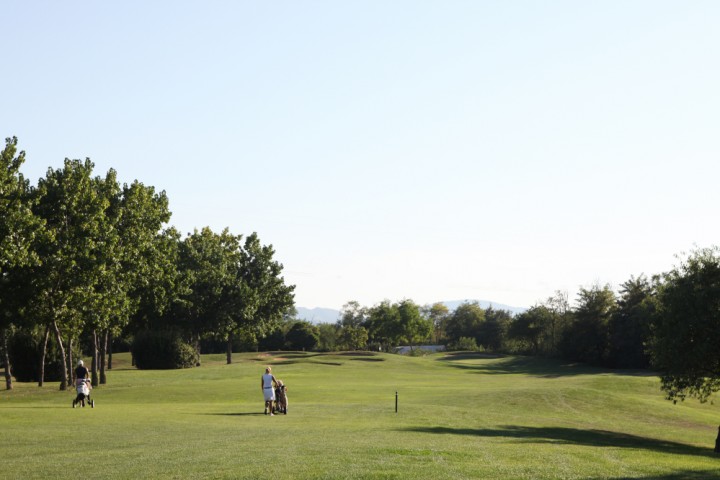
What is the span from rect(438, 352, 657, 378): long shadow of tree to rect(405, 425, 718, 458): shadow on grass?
49.5 metres

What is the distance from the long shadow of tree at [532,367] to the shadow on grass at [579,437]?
49457 millimetres

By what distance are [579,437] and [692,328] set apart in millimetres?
8558

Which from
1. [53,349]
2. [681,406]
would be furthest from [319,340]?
[681,406]

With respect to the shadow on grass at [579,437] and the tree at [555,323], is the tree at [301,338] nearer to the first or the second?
the tree at [555,323]

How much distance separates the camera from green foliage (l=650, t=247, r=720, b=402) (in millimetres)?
34969

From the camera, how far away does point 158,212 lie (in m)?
53.8

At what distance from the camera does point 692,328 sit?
35594 mm

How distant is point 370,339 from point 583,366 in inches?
2443

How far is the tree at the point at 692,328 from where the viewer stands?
35.0 m

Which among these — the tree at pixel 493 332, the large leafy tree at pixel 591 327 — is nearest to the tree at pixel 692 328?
the large leafy tree at pixel 591 327

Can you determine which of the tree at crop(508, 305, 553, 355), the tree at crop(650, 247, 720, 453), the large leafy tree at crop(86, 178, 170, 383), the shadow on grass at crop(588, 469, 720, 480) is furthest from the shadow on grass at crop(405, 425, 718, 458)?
the tree at crop(508, 305, 553, 355)

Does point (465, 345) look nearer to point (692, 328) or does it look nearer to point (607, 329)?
point (607, 329)

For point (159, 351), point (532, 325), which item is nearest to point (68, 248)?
point (159, 351)

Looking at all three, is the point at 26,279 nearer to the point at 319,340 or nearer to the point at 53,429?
the point at 53,429
